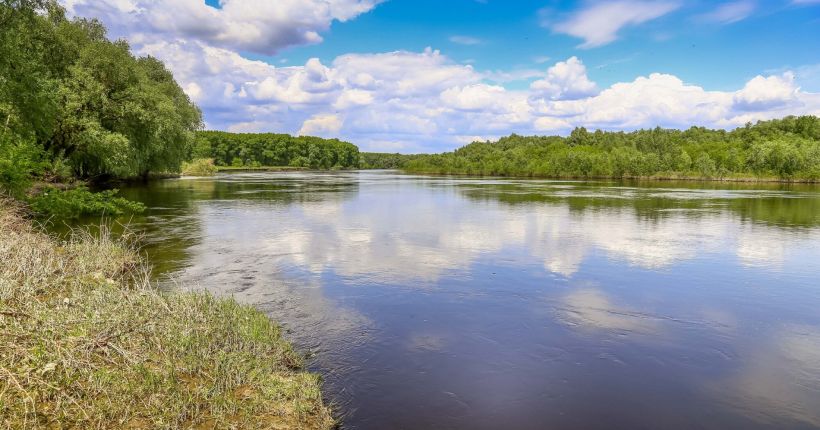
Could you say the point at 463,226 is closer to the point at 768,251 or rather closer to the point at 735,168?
the point at 768,251

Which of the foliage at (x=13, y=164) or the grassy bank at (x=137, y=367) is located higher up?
the foliage at (x=13, y=164)

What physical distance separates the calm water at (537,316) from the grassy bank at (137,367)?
1.25 meters

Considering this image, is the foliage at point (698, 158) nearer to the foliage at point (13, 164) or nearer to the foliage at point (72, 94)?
the foliage at point (72, 94)

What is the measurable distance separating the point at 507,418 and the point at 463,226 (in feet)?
73.4

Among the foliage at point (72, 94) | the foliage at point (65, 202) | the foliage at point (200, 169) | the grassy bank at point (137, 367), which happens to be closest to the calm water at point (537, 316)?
the grassy bank at point (137, 367)

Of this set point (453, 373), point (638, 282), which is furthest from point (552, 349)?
point (638, 282)

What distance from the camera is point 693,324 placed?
1229cm

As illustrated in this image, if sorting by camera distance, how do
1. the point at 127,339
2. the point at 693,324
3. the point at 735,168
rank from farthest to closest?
the point at 735,168 < the point at 693,324 < the point at 127,339

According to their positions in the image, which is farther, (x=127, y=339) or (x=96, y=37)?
(x=96, y=37)

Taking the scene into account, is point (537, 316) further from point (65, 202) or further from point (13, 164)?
point (65, 202)

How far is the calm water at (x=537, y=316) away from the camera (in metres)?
8.32

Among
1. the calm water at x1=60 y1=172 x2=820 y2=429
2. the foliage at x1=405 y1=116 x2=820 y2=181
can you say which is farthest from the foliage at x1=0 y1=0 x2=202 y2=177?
the foliage at x1=405 y1=116 x2=820 y2=181

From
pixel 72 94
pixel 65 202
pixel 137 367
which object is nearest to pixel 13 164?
pixel 65 202

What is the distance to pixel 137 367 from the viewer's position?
6.93m
